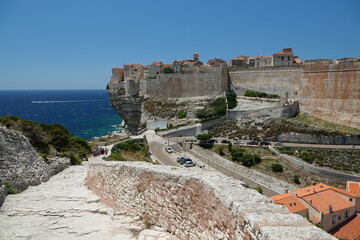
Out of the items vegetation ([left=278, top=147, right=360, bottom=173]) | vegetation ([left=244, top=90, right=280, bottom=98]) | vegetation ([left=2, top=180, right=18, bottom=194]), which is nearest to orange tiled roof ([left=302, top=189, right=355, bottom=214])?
vegetation ([left=278, top=147, right=360, bottom=173])

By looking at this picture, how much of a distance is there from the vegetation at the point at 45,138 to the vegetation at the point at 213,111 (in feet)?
73.1

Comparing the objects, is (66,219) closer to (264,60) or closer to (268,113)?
(268,113)

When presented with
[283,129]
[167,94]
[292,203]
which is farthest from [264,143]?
[167,94]

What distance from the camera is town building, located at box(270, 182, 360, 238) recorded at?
13352 millimetres

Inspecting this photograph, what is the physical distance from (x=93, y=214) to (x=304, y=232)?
457 cm

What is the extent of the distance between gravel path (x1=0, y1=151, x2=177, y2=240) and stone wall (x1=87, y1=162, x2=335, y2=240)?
0.32 metres

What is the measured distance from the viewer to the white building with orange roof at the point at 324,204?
13.4 meters

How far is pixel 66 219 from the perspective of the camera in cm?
554

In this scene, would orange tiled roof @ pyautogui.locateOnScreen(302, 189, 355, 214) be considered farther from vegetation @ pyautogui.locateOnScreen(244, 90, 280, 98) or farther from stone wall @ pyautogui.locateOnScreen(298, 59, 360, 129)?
vegetation @ pyautogui.locateOnScreen(244, 90, 280, 98)

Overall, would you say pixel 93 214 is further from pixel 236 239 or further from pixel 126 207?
pixel 236 239

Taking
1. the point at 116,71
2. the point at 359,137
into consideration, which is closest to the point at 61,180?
the point at 359,137

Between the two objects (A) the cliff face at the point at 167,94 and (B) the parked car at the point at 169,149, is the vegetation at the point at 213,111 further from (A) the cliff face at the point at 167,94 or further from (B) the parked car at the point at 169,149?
(B) the parked car at the point at 169,149

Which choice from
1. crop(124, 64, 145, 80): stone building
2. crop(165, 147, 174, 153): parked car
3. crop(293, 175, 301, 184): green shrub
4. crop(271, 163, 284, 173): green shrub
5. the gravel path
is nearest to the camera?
the gravel path

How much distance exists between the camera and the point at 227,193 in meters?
3.74
